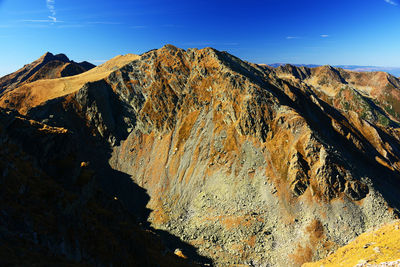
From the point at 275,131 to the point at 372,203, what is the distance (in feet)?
89.9

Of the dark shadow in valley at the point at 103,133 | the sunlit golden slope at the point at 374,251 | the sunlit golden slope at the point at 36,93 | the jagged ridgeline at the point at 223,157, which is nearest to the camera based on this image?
the sunlit golden slope at the point at 374,251

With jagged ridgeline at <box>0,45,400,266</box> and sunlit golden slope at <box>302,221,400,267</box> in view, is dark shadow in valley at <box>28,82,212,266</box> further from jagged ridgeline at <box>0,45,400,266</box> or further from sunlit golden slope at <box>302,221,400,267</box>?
sunlit golden slope at <box>302,221,400,267</box>

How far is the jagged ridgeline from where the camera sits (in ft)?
151

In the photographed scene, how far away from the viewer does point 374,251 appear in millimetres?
29078

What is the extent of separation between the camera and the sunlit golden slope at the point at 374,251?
2661cm

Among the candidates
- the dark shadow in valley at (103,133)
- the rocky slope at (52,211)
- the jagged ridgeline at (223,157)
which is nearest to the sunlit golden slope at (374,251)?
the jagged ridgeline at (223,157)

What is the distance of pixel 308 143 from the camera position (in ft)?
174

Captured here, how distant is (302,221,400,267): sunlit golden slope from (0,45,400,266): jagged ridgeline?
724 centimetres

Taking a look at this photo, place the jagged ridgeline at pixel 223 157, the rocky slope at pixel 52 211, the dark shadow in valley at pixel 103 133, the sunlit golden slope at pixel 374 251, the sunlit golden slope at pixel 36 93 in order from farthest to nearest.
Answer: the sunlit golden slope at pixel 36 93
the dark shadow in valley at pixel 103 133
the jagged ridgeline at pixel 223 157
the sunlit golden slope at pixel 374 251
the rocky slope at pixel 52 211

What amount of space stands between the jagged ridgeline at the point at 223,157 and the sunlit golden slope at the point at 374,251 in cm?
724

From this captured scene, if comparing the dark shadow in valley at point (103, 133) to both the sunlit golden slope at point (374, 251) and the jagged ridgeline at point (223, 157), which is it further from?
the sunlit golden slope at point (374, 251)

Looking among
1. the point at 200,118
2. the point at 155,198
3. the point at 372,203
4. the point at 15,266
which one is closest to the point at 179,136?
the point at 200,118

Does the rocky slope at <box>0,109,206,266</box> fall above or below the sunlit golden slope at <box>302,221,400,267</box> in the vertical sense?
above

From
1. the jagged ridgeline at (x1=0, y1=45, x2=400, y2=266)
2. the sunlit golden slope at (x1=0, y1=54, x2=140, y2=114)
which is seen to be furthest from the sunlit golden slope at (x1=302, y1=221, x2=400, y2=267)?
the sunlit golden slope at (x1=0, y1=54, x2=140, y2=114)
